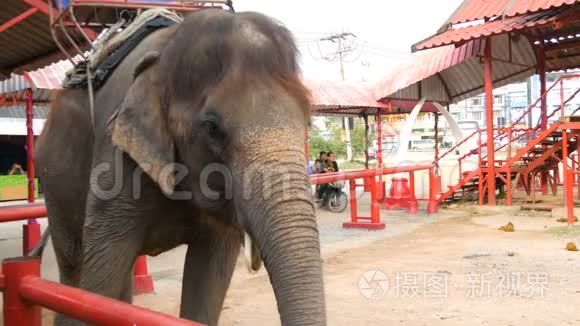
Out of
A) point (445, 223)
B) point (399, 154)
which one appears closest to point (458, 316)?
point (445, 223)

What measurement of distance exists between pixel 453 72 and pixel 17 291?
16994 mm

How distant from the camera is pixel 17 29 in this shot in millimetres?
6555

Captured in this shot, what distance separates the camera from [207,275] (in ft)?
11.1

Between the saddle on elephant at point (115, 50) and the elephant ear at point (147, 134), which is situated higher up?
the saddle on elephant at point (115, 50)

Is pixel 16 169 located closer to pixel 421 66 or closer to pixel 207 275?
pixel 421 66

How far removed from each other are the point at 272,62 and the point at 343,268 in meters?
5.29

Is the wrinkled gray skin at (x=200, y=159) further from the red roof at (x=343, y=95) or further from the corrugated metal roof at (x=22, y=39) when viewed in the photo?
the red roof at (x=343, y=95)

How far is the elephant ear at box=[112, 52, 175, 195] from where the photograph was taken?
2518 millimetres

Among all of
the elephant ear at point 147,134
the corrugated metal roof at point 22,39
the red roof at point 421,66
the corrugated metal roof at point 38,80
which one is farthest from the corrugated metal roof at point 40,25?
the red roof at point 421,66

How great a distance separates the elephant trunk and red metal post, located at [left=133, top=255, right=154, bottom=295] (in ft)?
13.7

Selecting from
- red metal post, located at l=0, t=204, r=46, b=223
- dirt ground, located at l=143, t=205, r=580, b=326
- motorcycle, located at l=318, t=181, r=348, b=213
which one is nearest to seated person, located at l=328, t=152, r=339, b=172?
motorcycle, located at l=318, t=181, r=348, b=213

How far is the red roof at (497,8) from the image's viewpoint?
11570 mm

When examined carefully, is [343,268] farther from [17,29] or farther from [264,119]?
[264,119]

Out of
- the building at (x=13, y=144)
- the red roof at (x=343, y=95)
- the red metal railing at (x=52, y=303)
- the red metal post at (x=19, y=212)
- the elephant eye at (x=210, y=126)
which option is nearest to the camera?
the red metal railing at (x=52, y=303)
